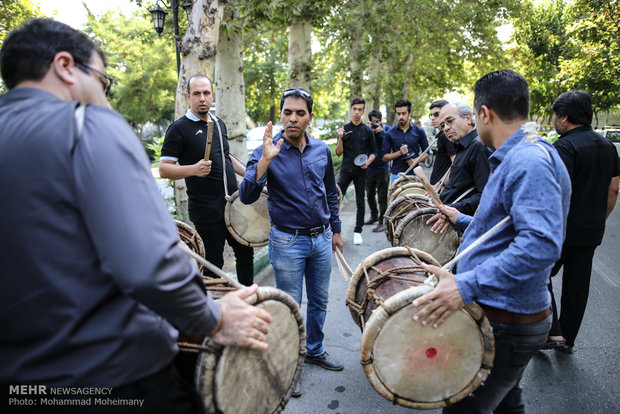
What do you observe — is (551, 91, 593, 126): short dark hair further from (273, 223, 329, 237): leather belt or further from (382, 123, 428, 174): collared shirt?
(382, 123, 428, 174): collared shirt

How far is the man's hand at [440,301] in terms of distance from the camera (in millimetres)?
1685

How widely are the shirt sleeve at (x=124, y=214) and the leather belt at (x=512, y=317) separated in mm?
1419

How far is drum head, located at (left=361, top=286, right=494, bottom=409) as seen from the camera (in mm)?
1770

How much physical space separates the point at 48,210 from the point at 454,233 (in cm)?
293

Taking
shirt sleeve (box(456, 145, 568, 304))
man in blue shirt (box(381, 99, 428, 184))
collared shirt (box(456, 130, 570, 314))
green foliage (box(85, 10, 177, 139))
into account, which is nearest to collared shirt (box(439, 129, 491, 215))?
collared shirt (box(456, 130, 570, 314))

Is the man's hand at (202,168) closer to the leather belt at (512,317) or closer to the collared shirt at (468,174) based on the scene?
the collared shirt at (468,174)

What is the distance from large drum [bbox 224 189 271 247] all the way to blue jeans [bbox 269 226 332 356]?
1.92 ft

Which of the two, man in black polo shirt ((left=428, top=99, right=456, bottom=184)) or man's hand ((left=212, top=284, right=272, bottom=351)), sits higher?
man in black polo shirt ((left=428, top=99, right=456, bottom=184))

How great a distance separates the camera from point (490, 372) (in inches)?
72.1

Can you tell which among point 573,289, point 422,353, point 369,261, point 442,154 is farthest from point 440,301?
point 442,154

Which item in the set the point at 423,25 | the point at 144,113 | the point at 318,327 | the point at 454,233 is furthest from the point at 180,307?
the point at 144,113

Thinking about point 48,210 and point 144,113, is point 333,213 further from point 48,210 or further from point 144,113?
point 144,113

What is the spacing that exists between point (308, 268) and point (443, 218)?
1.10 metres

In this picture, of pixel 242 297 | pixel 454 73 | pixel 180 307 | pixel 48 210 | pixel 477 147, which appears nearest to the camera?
pixel 48 210
